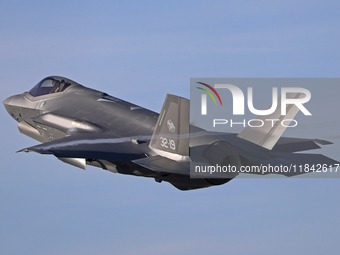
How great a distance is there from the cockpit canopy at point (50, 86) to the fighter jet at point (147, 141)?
2.64 ft

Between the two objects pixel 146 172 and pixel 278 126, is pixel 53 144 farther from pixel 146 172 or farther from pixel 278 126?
pixel 278 126

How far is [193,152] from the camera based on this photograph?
20891 mm

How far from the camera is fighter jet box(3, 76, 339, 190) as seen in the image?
20.2 m

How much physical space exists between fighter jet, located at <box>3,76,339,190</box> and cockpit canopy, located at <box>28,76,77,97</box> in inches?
31.7

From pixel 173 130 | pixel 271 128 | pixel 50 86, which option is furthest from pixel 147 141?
pixel 50 86

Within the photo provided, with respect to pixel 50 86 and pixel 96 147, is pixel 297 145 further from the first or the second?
pixel 50 86

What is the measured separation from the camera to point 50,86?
27500 mm

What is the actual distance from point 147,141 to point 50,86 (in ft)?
24.2

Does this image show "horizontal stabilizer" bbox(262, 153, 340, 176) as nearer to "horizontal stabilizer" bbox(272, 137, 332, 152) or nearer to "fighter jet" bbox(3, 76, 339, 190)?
"fighter jet" bbox(3, 76, 339, 190)

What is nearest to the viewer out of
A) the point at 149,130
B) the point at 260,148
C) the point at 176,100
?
the point at 176,100

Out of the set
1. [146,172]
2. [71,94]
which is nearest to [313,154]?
[146,172]

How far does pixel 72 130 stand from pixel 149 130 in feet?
10.8

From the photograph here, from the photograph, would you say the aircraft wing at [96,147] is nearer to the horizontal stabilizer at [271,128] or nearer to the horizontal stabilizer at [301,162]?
the horizontal stabilizer at [271,128]

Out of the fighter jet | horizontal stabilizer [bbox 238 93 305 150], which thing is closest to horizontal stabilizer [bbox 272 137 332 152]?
the fighter jet
